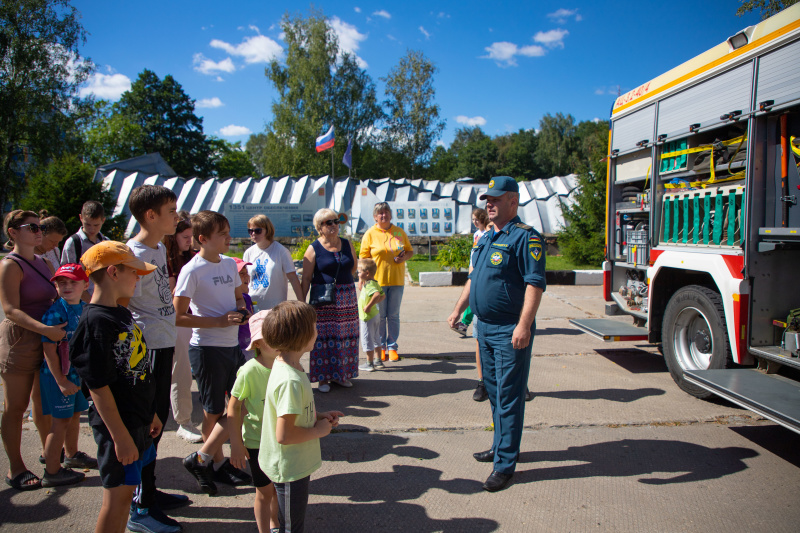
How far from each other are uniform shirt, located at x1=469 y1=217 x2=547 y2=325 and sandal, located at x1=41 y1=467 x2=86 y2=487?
113 inches

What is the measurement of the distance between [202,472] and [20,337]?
144cm

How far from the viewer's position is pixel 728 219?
14.7 feet

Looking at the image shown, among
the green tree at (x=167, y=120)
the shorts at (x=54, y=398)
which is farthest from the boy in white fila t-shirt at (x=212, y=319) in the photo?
the green tree at (x=167, y=120)

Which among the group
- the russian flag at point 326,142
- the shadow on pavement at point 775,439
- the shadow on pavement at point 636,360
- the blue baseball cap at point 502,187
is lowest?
the shadow on pavement at point 775,439

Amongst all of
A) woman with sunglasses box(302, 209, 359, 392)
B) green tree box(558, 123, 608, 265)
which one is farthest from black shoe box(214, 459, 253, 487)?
green tree box(558, 123, 608, 265)

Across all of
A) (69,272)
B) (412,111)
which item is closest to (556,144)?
(412,111)

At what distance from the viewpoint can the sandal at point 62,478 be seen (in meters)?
3.03

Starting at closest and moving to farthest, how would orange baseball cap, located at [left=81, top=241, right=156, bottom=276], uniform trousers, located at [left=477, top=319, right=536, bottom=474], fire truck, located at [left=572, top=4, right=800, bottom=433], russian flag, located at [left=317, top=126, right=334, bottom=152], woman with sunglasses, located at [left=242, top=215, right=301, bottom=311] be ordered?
orange baseball cap, located at [left=81, top=241, right=156, bottom=276]
uniform trousers, located at [left=477, top=319, right=536, bottom=474]
fire truck, located at [left=572, top=4, right=800, bottom=433]
woman with sunglasses, located at [left=242, top=215, right=301, bottom=311]
russian flag, located at [left=317, top=126, right=334, bottom=152]

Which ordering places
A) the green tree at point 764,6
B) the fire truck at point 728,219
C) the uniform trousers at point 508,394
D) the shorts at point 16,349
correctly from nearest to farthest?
the shorts at point 16,349 < the uniform trousers at point 508,394 < the fire truck at point 728,219 < the green tree at point 764,6

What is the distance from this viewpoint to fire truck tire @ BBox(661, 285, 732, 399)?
4344 mm

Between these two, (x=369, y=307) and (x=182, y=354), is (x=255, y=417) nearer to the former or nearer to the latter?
(x=182, y=354)

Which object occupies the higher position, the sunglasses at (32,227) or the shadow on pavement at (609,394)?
the sunglasses at (32,227)

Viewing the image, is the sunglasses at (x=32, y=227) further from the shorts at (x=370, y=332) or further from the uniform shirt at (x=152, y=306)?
the shorts at (x=370, y=332)

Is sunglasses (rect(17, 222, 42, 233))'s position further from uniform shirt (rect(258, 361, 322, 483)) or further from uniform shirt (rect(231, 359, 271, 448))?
uniform shirt (rect(258, 361, 322, 483))
